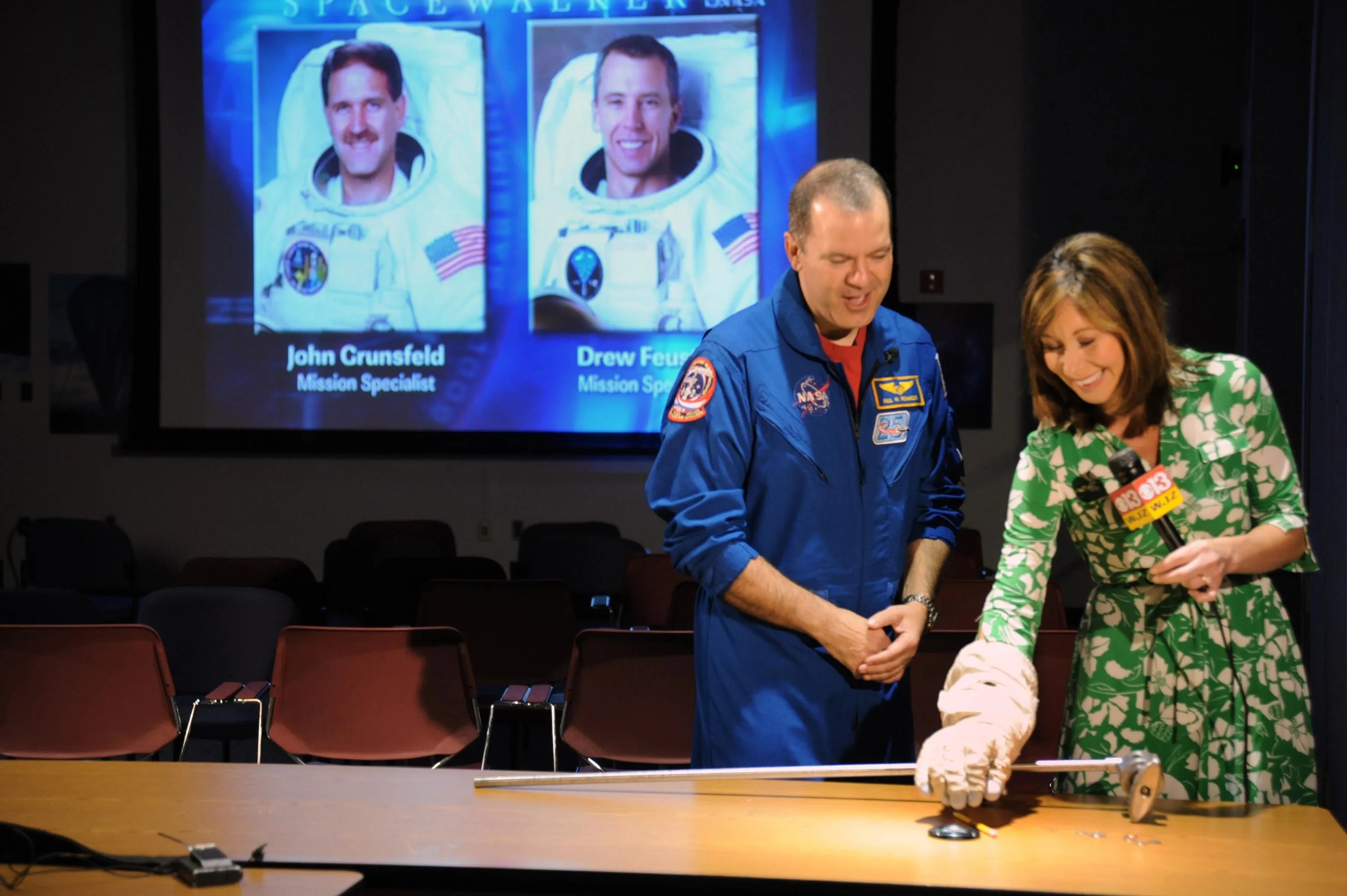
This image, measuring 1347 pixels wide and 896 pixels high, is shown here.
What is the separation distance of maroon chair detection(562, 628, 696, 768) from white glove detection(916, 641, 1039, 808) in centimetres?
156

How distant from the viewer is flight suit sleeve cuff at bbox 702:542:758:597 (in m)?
2.08

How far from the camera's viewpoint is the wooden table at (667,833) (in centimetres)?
145

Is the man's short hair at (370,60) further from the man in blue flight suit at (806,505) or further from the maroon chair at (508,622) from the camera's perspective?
the man in blue flight suit at (806,505)

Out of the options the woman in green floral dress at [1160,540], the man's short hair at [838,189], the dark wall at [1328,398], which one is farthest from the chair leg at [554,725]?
the dark wall at [1328,398]

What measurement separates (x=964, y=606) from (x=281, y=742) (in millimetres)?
2194

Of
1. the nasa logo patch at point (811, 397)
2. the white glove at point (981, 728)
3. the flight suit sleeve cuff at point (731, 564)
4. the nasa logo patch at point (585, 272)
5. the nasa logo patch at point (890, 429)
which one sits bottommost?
the white glove at point (981, 728)

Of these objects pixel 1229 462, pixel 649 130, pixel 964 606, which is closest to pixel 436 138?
pixel 649 130

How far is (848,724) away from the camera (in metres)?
2.16

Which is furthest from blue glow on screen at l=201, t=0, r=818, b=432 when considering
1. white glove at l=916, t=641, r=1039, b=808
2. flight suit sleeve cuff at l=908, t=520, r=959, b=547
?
white glove at l=916, t=641, r=1039, b=808

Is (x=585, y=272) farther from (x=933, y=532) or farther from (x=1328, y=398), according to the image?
(x=933, y=532)

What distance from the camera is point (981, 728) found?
1624mm

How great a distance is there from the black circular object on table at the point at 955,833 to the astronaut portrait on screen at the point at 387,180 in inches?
221

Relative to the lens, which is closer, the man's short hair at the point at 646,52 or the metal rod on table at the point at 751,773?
the metal rod on table at the point at 751,773

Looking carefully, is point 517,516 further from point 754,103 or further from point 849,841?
point 849,841
